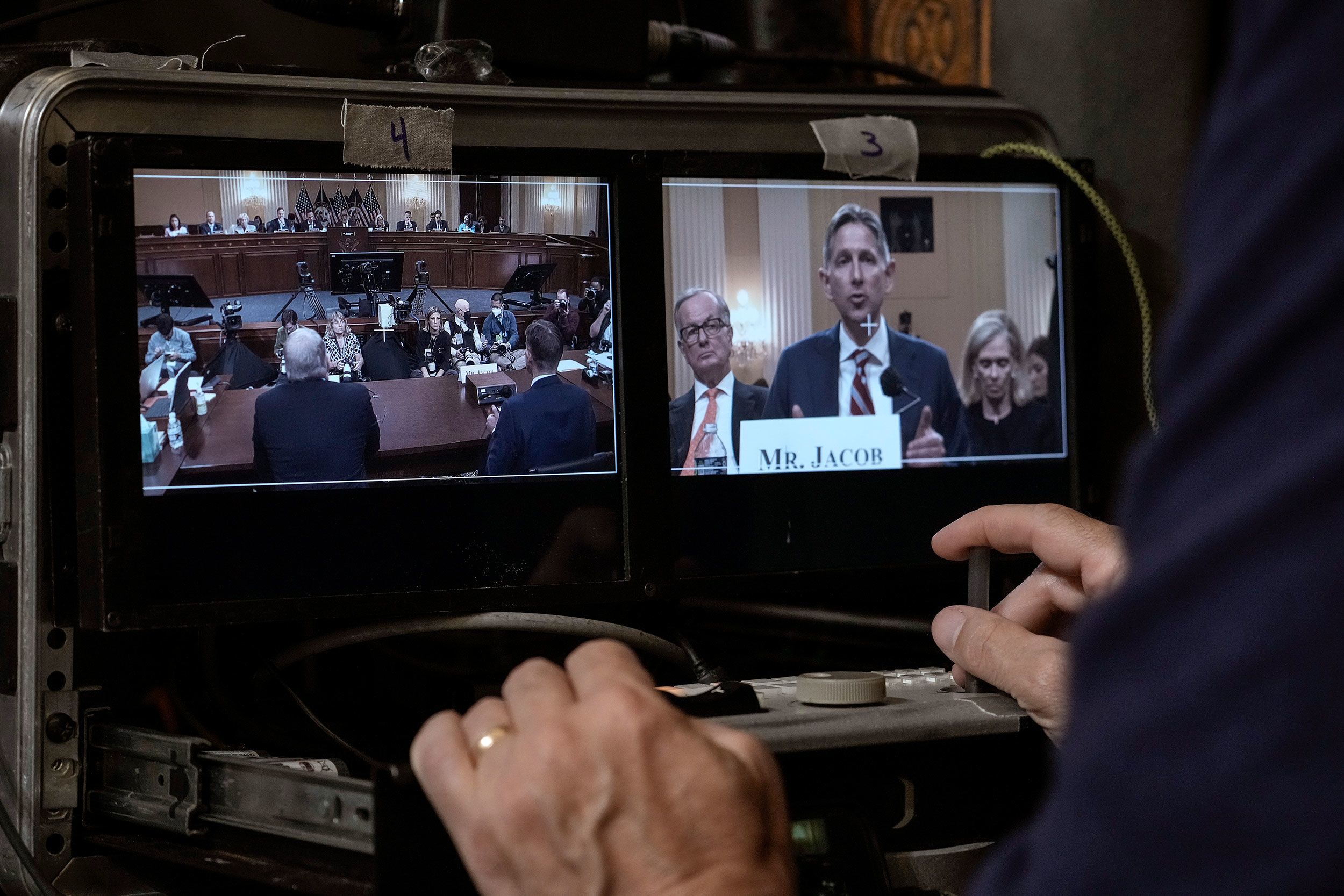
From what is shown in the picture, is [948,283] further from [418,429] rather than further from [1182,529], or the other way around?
[1182,529]

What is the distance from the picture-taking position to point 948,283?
97 centimetres

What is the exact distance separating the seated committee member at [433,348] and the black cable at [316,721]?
22cm

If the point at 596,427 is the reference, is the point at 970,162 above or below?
above

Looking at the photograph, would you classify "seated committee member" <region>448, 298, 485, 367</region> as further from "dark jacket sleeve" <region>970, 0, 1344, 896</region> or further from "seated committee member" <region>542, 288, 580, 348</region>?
"dark jacket sleeve" <region>970, 0, 1344, 896</region>

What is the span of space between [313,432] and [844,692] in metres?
0.36

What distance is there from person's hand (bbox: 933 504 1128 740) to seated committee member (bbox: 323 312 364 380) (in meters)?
0.39

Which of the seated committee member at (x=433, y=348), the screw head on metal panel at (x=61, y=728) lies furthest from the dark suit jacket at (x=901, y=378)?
the screw head on metal panel at (x=61, y=728)

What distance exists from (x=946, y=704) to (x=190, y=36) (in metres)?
0.76

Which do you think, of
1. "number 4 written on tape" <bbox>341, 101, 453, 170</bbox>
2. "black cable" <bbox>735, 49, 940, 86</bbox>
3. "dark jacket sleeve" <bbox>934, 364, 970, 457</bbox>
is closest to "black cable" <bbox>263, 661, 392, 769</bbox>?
"number 4 written on tape" <bbox>341, 101, 453, 170</bbox>

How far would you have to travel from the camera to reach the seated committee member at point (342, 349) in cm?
82

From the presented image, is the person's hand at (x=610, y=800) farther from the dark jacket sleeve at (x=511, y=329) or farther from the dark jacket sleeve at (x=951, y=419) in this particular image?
the dark jacket sleeve at (x=951, y=419)

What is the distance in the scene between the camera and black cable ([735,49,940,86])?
3.81 feet

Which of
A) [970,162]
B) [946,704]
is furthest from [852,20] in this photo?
[946,704]

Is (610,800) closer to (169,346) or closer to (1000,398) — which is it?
(169,346)
